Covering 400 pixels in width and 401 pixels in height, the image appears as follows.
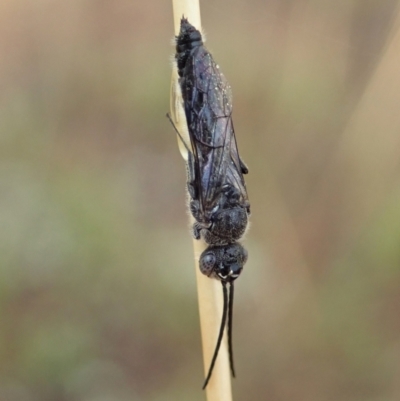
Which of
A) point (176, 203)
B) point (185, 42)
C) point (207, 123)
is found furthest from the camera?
point (176, 203)

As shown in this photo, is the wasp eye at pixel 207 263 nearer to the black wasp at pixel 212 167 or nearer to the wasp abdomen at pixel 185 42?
the black wasp at pixel 212 167

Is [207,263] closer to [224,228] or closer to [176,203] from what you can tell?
[224,228]

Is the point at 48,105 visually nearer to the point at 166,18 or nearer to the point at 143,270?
the point at 166,18

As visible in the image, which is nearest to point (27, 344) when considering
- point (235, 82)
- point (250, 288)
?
point (250, 288)

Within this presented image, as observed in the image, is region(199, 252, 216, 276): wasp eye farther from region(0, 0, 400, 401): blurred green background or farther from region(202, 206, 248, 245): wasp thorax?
region(0, 0, 400, 401): blurred green background

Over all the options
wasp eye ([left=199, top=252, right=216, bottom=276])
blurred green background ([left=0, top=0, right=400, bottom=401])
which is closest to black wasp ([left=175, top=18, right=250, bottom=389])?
wasp eye ([left=199, top=252, right=216, bottom=276])

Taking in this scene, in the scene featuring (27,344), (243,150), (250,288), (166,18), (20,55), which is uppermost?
(166,18)

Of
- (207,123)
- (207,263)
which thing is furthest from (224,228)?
(207,123)
